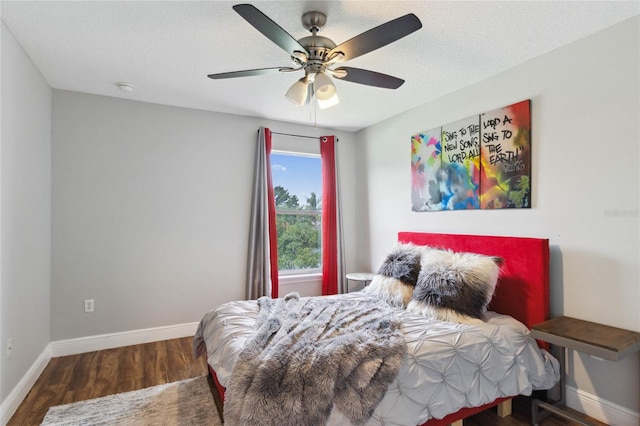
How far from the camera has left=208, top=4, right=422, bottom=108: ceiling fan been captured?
5.42 feet

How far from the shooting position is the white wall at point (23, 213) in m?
2.16

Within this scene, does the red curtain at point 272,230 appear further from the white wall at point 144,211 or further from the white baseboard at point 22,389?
the white baseboard at point 22,389

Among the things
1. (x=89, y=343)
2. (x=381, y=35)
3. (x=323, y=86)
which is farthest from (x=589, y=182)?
(x=89, y=343)

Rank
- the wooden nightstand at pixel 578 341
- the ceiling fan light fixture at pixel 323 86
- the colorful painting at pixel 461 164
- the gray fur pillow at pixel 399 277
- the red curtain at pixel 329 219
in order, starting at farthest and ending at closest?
1. the red curtain at pixel 329 219
2. the colorful painting at pixel 461 164
3. the gray fur pillow at pixel 399 277
4. the ceiling fan light fixture at pixel 323 86
5. the wooden nightstand at pixel 578 341

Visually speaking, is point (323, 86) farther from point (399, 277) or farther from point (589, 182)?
point (589, 182)

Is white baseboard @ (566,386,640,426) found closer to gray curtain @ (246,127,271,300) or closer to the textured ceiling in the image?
the textured ceiling

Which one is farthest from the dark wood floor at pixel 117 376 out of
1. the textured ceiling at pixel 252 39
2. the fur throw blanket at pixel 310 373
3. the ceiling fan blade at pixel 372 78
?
the textured ceiling at pixel 252 39

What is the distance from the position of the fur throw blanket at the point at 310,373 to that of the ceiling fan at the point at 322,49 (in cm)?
151

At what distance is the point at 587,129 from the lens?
2.27m

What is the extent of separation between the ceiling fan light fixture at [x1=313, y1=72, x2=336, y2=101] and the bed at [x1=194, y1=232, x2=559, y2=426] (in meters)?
1.55

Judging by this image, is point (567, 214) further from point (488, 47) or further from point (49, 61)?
point (49, 61)

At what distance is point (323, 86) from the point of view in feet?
7.02

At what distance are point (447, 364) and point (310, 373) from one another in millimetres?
807

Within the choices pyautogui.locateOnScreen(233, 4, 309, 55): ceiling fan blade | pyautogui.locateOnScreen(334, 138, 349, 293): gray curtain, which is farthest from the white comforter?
pyautogui.locateOnScreen(334, 138, 349, 293): gray curtain
